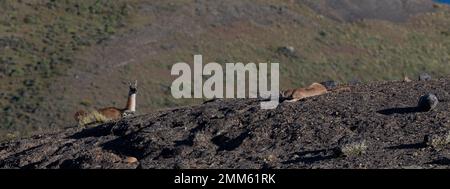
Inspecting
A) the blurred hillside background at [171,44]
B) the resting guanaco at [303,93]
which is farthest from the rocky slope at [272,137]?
the blurred hillside background at [171,44]

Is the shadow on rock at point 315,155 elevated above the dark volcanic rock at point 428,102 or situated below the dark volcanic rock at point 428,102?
below

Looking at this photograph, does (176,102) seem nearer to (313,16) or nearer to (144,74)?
(144,74)

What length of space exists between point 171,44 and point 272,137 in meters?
43.2

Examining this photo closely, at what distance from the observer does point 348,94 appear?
18938 mm

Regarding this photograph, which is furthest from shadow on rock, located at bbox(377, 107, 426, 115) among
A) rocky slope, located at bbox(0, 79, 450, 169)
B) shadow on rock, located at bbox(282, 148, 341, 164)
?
shadow on rock, located at bbox(282, 148, 341, 164)

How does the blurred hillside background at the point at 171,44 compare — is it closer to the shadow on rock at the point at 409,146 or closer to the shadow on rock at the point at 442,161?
the shadow on rock at the point at 409,146

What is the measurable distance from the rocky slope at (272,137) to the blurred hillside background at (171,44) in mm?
25155

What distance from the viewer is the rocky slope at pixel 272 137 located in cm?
1541

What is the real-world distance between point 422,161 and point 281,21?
53.6 metres

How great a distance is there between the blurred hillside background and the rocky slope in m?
25.2

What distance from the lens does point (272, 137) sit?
1694cm

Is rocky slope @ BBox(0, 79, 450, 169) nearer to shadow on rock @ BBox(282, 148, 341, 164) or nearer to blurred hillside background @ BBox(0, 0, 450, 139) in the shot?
shadow on rock @ BBox(282, 148, 341, 164)

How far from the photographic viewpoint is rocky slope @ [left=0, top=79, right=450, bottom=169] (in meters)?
15.4

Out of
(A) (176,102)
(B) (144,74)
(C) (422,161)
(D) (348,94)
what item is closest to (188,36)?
(B) (144,74)
